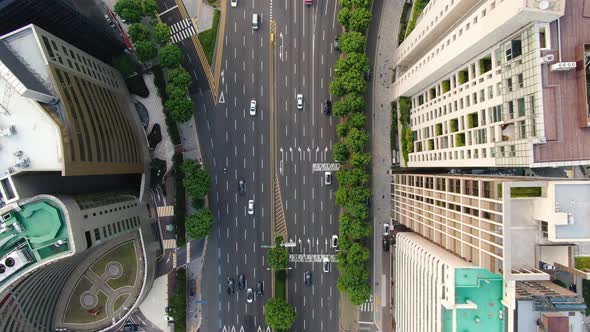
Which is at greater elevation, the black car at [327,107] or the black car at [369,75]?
the black car at [369,75]

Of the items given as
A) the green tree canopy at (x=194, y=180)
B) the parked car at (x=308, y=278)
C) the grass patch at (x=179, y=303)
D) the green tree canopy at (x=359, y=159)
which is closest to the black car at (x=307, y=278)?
the parked car at (x=308, y=278)

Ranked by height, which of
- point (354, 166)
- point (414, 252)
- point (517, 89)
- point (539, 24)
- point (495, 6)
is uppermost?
point (495, 6)

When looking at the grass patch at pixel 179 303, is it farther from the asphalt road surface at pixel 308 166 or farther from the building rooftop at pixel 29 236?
the building rooftop at pixel 29 236

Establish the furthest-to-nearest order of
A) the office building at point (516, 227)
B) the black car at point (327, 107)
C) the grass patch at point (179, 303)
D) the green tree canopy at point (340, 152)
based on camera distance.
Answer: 1. the black car at point (327, 107)
2. the grass patch at point (179, 303)
3. the green tree canopy at point (340, 152)
4. the office building at point (516, 227)

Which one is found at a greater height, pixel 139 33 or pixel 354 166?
pixel 139 33

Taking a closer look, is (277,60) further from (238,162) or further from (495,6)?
(495,6)

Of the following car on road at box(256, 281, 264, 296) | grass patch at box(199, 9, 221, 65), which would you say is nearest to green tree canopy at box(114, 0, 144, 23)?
grass patch at box(199, 9, 221, 65)

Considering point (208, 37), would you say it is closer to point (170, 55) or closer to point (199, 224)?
point (170, 55)

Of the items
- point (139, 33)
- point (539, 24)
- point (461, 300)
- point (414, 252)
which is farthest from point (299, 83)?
point (461, 300)
